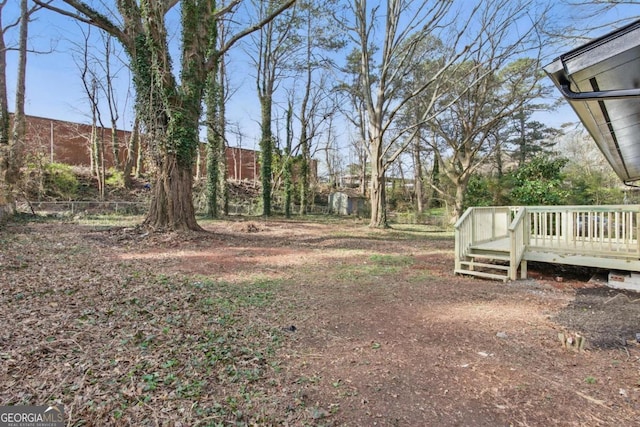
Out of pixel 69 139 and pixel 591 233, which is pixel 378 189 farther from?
pixel 69 139

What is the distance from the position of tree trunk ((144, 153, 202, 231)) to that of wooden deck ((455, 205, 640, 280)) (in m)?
7.56

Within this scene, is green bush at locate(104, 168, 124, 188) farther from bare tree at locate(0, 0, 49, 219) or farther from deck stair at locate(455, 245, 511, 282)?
deck stair at locate(455, 245, 511, 282)

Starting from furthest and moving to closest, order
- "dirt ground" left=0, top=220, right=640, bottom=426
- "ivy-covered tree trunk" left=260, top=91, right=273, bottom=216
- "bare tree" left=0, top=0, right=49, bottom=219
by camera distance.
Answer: "ivy-covered tree trunk" left=260, top=91, right=273, bottom=216
"bare tree" left=0, top=0, right=49, bottom=219
"dirt ground" left=0, top=220, right=640, bottom=426

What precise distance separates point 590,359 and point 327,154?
32.9 metres

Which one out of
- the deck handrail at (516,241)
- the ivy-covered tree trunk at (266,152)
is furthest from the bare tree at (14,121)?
the deck handrail at (516,241)

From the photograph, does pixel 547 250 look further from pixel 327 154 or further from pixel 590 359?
pixel 327 154

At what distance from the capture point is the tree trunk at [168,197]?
30.7 feet

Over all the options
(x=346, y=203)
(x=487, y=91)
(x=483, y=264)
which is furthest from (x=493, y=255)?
(x=346, y=203)

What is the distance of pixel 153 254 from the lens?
24.1 ft

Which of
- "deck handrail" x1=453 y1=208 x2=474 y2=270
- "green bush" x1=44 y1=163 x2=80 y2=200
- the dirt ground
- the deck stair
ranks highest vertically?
"green bush" x1=44 y1=163 x2=80 y2=200

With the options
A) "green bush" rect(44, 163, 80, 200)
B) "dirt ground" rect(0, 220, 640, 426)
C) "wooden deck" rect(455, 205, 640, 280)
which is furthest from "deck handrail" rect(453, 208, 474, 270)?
"green bush" rect(44, 163, 80, 200)

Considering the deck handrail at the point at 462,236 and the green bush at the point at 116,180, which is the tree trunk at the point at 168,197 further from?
the green bush at the point at 116,180

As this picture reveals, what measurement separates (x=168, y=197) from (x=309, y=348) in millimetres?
7796

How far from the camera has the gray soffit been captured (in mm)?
2256
